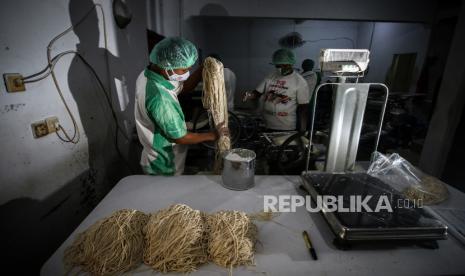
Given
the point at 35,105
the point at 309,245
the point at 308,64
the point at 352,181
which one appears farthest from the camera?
the point at 308,64

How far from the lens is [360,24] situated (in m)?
7.17

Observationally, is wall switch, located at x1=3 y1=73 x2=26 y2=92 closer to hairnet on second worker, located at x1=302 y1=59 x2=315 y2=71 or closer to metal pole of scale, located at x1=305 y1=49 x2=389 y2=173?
metal pole of scale, located at x1=305 y1=49 x2=389 y2=173

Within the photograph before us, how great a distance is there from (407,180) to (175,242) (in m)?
1.29

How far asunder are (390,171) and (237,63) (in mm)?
6479

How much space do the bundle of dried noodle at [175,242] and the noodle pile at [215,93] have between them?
29.8 inches

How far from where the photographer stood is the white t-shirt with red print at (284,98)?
9.40ft

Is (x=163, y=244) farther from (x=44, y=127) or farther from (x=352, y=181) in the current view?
(x=44, y=127)

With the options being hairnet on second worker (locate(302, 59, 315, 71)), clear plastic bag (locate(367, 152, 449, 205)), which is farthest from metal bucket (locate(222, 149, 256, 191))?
hairnet on second worker (locate(302, 59, 315, 71))

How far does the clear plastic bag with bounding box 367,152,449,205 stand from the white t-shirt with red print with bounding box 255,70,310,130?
158 centimetres

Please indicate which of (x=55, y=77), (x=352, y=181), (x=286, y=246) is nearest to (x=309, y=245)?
(x=286, y=246)

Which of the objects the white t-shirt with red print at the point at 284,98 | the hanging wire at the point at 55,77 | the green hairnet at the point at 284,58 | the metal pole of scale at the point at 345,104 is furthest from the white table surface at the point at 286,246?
the green hairnet at the point at 284,58

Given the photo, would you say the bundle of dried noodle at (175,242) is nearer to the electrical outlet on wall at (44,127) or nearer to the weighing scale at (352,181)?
the weighing scale at (352,181)

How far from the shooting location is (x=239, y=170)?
1337 mm

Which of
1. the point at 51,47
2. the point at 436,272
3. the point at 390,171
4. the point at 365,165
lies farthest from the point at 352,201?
the point at 51,47
